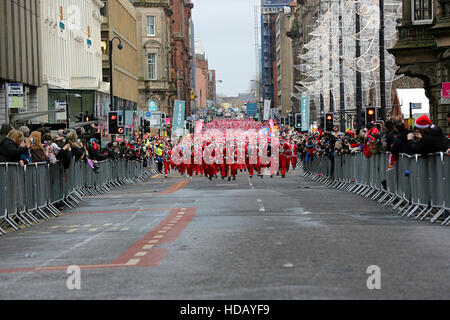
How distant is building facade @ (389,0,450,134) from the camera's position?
41438 millimetres

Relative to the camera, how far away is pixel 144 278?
11.1 metres

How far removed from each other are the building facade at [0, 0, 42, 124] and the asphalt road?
27.9 metres

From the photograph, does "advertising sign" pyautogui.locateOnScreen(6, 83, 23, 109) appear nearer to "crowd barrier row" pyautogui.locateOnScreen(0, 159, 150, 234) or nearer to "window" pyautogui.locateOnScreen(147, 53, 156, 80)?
"crowd barrier row" pyautogui.locateOnScreen(0, 159, 150, 234)

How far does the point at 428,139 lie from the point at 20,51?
3763 centimetres

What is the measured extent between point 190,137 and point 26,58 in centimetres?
1012

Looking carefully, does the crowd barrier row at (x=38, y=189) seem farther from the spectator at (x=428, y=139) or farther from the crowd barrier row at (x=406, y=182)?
the spectator at (x=428, y=139)

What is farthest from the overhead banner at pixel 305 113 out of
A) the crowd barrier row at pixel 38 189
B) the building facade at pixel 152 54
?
the building facade at pixel 152 54

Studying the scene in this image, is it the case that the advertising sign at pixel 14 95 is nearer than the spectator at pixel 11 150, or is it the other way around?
the spectator at pixel 11 150

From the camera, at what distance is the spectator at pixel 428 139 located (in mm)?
20125

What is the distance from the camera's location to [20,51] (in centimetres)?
5488

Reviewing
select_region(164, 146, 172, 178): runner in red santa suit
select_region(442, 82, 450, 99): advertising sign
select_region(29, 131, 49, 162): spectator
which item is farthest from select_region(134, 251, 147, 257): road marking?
select_region(164, 146, 172, 178): runner in red santa suit

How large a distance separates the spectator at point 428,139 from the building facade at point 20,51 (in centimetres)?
2878

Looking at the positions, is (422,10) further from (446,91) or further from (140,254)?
(140,254)
